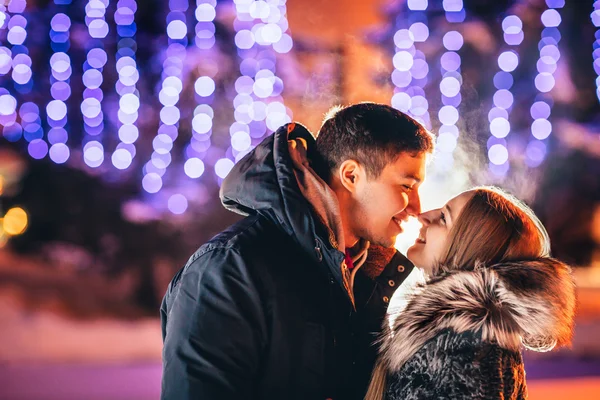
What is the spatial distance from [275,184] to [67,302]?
2.83 m

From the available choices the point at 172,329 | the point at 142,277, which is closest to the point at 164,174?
the point at 142,277

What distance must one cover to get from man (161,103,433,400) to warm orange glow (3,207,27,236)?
2580mm

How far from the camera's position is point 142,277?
159 inches

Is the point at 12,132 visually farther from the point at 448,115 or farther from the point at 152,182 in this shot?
the point at 448,115

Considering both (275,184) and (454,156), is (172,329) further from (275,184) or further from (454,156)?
(454,156)

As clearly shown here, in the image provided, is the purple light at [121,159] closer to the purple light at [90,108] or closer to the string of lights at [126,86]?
the string of lights at [126,86]

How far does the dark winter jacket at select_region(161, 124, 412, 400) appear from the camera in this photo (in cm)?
139

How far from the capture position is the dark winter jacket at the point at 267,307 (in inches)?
54.7

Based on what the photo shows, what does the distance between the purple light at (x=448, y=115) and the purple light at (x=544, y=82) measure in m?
0.67

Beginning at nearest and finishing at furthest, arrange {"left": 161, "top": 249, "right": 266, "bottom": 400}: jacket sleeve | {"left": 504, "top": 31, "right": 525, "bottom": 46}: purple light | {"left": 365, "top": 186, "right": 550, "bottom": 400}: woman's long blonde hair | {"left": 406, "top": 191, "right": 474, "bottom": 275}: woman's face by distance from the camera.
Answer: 1. {"left": 161, "top": 249, "right": 266, "bottom": 400}: jacket sleeve
2. {"left": 365, "top": 186, "right": 550, "bottom": 400}: woman's long blonde hair
3. {"left": 406, "top": 191, "right": 474, "bottom": 275}: woman's face
4. {"left": 504, "top": 31, "right": 525, "bottom": 46}: purple light

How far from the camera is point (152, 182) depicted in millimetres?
4008

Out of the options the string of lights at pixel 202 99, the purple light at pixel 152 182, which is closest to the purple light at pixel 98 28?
the string of lights at pixel 202 99

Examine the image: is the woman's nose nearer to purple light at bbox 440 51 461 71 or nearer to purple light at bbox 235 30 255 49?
purple light at bbox 235 30 255 49


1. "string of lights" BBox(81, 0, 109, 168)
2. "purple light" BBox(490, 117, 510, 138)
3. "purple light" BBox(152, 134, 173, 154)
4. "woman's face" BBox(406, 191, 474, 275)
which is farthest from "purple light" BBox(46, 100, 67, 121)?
"purple light" BBox(490, 117, 510, 138)
